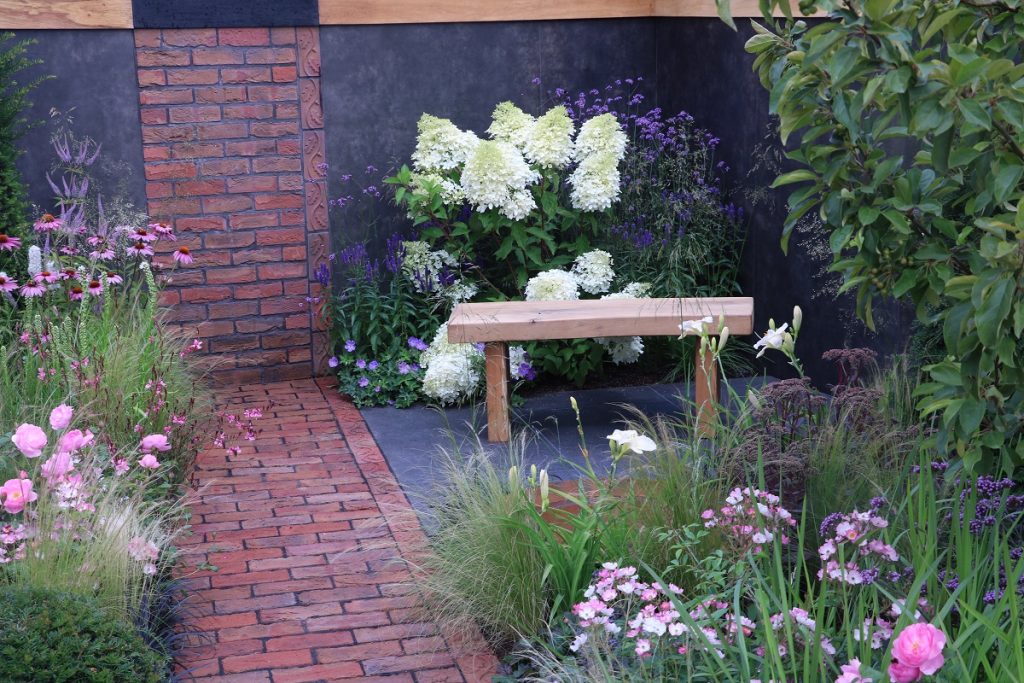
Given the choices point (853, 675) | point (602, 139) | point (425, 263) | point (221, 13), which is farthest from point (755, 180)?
point (853, 675)

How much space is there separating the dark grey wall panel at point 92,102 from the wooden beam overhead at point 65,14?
51mm

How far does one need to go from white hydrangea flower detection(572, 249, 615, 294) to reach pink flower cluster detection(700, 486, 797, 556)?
3408 millimetres

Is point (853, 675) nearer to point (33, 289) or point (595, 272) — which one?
point (33, 289)

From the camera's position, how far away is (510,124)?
22.9 feet

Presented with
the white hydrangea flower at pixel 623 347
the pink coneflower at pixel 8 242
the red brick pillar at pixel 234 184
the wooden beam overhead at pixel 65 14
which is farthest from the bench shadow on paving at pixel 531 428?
the wooden beam overhead at pixel 65 14

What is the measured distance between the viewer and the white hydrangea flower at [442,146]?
6875 mm

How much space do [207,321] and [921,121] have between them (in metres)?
5.27

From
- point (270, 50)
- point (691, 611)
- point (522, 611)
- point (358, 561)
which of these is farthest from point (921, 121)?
point (270, 50)

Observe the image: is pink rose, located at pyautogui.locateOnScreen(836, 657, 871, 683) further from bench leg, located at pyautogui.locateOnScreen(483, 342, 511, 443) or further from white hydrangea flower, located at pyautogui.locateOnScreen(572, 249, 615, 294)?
white hydrangea flower, located at pyautogui.locateOnScreen(572, 249, 615, 294)

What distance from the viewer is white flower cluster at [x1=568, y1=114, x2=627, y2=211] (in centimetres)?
666

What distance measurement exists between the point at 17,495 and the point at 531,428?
2819 millimetres

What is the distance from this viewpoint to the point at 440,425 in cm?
627

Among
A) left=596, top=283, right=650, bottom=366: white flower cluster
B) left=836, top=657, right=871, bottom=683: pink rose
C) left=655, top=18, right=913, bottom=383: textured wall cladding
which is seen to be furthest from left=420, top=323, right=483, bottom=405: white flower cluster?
left=836, top=657, right=871, bottom=683: pink rose

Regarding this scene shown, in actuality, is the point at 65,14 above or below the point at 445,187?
above
